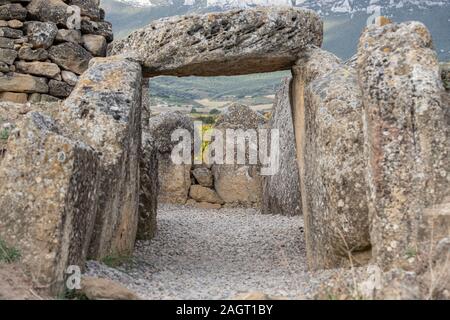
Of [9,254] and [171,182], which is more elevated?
[171,182]

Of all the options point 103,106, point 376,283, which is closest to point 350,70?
point 103,106

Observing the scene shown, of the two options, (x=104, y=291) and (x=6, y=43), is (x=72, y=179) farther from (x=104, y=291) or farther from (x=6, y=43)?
(x=6, y=43)

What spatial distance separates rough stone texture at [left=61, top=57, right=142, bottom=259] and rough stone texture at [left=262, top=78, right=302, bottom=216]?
251 inches

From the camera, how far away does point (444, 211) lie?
7082 millimetres

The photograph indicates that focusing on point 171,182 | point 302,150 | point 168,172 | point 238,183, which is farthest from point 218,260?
point 168,172

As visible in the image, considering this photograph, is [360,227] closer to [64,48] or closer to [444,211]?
[444,211]

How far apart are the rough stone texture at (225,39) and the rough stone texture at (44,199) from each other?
3.62 m

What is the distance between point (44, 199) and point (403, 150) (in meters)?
3.82

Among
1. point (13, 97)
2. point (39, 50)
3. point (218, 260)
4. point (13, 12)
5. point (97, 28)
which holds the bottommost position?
point (218, 260)

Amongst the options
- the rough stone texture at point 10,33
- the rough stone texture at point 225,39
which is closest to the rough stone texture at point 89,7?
the rough stone texture at point 10,33

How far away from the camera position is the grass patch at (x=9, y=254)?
6582mm

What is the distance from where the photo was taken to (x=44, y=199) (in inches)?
265

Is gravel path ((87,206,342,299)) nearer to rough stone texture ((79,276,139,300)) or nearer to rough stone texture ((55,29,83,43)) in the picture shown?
rough stone texture ((79,276,139,300))

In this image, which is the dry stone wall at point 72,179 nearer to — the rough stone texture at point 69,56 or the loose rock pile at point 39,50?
the loose rock pile at point 39,50
